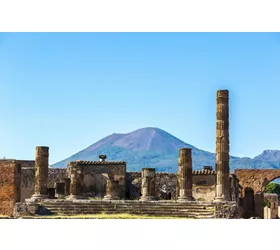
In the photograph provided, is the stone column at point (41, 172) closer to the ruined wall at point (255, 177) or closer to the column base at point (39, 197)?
the column base at point (39, 197)

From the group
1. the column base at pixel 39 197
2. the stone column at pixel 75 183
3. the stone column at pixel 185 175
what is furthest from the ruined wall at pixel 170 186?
the column base at pixel 39 197

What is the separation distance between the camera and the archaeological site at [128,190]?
105 feet

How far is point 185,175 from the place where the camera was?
116ft

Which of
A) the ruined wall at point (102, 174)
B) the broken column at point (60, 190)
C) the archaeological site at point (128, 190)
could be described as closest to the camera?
the archaeological site at point (128, 190)

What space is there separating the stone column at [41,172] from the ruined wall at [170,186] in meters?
8.53

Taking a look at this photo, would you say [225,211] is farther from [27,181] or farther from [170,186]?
[27,181]

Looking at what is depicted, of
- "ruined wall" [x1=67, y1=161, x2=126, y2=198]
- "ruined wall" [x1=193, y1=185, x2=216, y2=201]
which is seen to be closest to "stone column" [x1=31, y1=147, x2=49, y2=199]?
"ruined wall" [x1=67, y1=161, x2=126, y2=198]

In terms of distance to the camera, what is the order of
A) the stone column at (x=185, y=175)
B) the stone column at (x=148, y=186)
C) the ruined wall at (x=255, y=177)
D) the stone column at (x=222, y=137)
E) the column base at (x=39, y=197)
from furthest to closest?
the ruined wall at (x=255, y=177)
the stone column at (x=148, y=186)
the column base at (x=39, y=197)
the stone column at (x=185, y=175)
the stone column at (x=222, y=137)

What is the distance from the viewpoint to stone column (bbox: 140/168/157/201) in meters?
35.7

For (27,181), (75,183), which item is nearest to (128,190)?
(27,181)

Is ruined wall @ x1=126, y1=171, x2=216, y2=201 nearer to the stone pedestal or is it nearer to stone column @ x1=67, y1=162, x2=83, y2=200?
stone column @ x1=67, y1=162, x2=83, y2=200

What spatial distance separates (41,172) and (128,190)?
9453 mm

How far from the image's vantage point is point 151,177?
1460 inches
